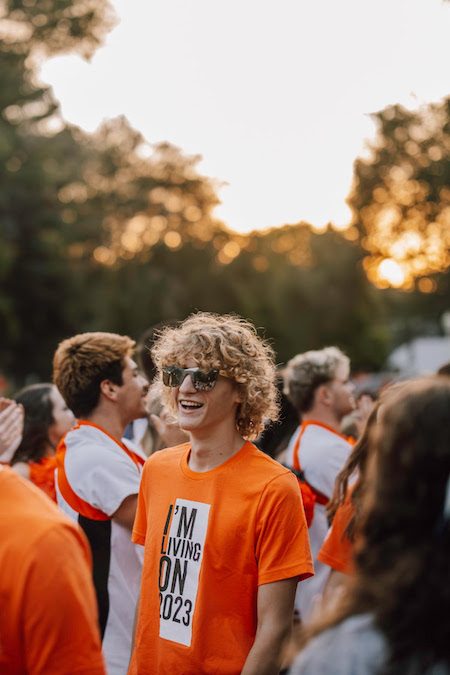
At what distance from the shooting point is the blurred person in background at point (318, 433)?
4.56m

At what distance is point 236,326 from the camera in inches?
124

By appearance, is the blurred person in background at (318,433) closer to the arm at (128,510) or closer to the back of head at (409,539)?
the arm at (128,510)

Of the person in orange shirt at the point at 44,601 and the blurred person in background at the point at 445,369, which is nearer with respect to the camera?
the person in orange shirt at the point at 44,601

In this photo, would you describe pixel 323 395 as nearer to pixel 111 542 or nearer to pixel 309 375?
pixel 309 375

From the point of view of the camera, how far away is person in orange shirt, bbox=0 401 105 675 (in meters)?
1.59

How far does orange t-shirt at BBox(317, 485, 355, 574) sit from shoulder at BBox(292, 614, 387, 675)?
1638 millimetres


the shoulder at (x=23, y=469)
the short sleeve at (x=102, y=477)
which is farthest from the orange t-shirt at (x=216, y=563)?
the shoulder at (x=23, y=469)

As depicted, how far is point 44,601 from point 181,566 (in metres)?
1.21

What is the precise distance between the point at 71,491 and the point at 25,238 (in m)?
33.7

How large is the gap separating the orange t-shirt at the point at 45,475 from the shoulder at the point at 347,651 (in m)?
3.04

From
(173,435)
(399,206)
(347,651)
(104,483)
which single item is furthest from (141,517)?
(399,206)

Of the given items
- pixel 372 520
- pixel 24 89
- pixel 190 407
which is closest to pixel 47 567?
pixel 372 520

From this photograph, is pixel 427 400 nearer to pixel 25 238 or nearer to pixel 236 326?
pixel 236 326

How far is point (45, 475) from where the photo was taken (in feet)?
14.7
